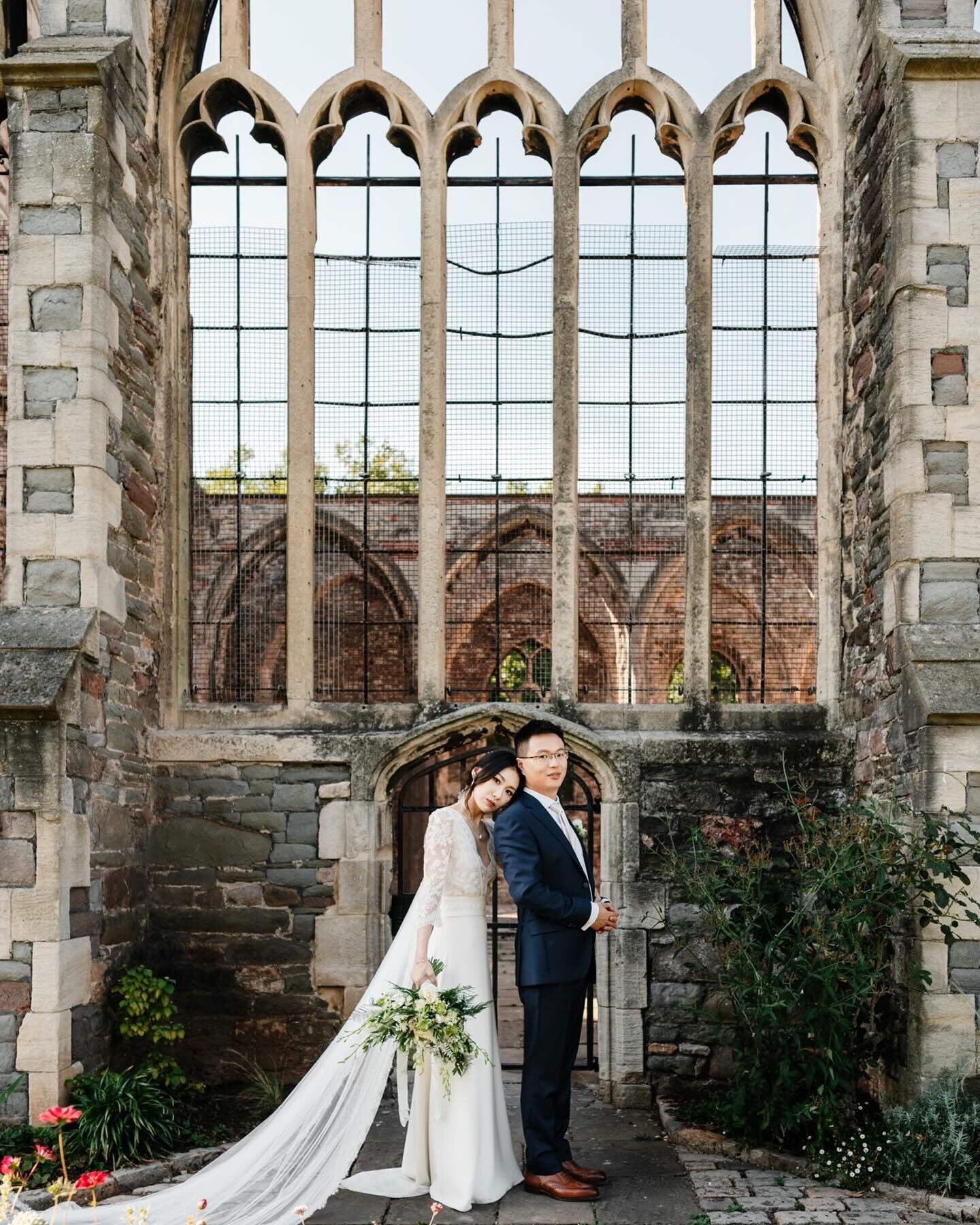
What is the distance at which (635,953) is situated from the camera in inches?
263

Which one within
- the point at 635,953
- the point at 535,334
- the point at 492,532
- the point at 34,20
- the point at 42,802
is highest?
the point at 34,20

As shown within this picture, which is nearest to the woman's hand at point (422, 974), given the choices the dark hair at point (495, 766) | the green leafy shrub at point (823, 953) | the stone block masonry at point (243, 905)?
the dark hair at point (495, 766)

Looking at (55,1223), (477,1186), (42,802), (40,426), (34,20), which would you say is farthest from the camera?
(34,20)

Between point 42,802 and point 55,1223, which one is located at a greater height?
point 42,802

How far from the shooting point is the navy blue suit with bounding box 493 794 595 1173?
4.96 meters

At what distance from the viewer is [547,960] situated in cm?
499

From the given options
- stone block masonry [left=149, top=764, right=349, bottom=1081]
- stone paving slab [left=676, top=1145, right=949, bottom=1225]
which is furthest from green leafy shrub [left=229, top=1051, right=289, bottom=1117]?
stone paving slab [left=676, top=1145, right=949, bottom=1225]

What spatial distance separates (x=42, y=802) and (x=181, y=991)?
178 cm

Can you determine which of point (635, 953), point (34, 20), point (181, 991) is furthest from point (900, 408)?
point (34, 20)

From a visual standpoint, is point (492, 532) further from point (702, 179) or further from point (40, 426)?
point (40, 426)

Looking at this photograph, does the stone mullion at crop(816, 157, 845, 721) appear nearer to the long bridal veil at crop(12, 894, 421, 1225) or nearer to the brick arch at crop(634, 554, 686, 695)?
the brick arch at crop(634, 554, 686, 695)

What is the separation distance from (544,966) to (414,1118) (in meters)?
0.80

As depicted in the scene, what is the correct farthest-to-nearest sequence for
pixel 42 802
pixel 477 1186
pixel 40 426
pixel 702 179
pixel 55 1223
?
pixel 702 179
pixel 40 426
pixel 42 802
pixel 477 1186
pixel 55 1223

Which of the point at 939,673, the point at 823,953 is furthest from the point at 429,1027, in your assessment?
the point at 939,673
